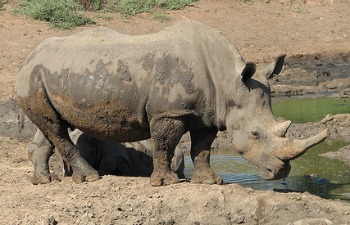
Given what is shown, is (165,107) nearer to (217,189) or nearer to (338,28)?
(217,189)

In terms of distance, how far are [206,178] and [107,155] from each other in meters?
1.76

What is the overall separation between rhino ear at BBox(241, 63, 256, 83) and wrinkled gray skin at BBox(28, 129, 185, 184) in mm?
2229

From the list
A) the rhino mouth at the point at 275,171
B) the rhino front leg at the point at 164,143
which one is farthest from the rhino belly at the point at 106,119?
the rhino mouth at the point at 275,171

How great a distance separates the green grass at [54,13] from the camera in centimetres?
2225

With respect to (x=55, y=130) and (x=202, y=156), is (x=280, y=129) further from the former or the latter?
(x=55, y=130)

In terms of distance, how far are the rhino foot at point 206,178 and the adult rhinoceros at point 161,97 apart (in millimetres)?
10

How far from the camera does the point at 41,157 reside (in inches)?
391

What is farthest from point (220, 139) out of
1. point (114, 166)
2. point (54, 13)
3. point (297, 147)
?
point (54, 13)

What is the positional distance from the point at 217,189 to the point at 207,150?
674 mm

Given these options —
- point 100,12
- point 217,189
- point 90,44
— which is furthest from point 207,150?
point 100,12

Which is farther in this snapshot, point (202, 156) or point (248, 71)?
point (202, 156)

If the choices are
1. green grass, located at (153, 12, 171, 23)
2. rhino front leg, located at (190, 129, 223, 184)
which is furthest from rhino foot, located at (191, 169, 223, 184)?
green grass, located at (153, 12, 171, 23)

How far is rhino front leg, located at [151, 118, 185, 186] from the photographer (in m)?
8.91

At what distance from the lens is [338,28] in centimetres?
2567
